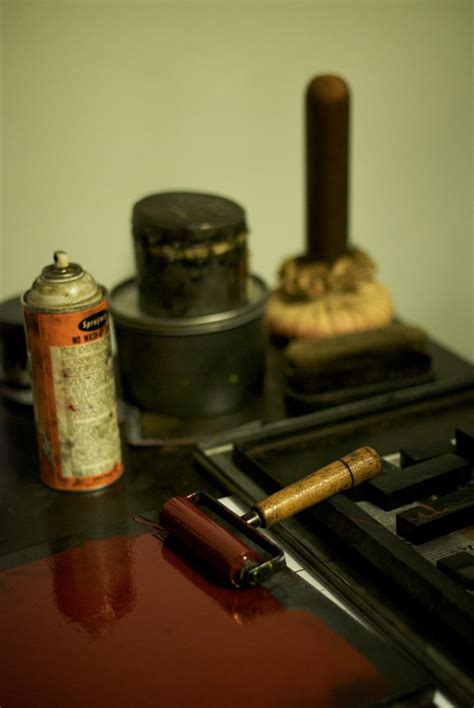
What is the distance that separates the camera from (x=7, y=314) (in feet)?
3.41

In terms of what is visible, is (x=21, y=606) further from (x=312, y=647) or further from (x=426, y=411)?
(x=426, y=411)

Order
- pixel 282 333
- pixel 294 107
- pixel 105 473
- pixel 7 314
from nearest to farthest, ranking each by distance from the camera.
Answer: pixel 105 473
pixel 7 314
pixel 282 333
pixel 294 107

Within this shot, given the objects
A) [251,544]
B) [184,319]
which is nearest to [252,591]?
[251,544]

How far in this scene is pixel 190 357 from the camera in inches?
40.1

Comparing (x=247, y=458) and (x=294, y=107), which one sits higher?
(x=294, y=107)

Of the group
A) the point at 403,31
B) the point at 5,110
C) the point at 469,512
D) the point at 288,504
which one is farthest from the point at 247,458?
the point at 403,31

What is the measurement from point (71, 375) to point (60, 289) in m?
0.09

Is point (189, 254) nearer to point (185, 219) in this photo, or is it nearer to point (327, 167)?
point (185, 219)

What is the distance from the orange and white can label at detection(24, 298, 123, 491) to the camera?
83cm

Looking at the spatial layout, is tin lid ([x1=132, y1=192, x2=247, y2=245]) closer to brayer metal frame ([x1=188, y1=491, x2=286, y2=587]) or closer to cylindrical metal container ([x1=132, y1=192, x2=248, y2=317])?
cylindrical metal container ([x1=132, y1=192, x2=248, y2=317])

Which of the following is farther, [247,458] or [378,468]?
[247,458]

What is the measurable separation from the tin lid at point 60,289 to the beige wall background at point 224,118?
1.77 ft

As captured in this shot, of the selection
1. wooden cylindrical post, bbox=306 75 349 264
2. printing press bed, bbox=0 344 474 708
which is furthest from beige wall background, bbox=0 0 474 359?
printing press bed, bbox=0 344 474 708

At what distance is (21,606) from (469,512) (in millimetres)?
417
